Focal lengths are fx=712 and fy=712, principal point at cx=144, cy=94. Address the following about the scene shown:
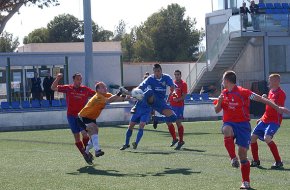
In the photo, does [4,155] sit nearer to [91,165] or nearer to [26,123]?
[91,165]

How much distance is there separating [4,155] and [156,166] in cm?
490

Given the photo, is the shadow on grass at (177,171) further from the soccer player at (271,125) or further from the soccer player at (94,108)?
the soccer player at (94,108)

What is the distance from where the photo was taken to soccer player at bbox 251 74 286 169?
13195mm

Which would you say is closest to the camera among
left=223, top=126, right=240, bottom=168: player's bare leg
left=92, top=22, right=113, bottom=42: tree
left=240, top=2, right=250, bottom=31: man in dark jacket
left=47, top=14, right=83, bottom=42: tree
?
left=223, top=126, right=240, bottom=168: player's bare leg

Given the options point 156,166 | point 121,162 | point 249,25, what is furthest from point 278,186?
point 249,25

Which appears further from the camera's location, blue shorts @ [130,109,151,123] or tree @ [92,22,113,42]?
tree @ [92,22,113,42]

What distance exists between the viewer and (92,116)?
14.6m

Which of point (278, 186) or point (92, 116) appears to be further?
point (92, 116)

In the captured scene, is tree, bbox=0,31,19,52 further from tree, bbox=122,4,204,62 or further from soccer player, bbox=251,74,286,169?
soccer player, bbox=251,74,286,169

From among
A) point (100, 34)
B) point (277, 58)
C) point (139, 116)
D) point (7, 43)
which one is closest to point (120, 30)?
point (100, 34)


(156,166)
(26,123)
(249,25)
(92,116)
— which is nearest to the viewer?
(156,166)

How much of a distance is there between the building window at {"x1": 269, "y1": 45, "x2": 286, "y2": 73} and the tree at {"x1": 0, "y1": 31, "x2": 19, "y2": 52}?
56.9 meters

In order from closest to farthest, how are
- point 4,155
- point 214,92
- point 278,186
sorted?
point 278,186, point 4,155, point 214,92

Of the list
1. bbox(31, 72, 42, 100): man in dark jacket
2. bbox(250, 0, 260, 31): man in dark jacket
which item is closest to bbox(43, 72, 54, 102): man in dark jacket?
bbox(31, 72, 42, 100): man in dark jacket
